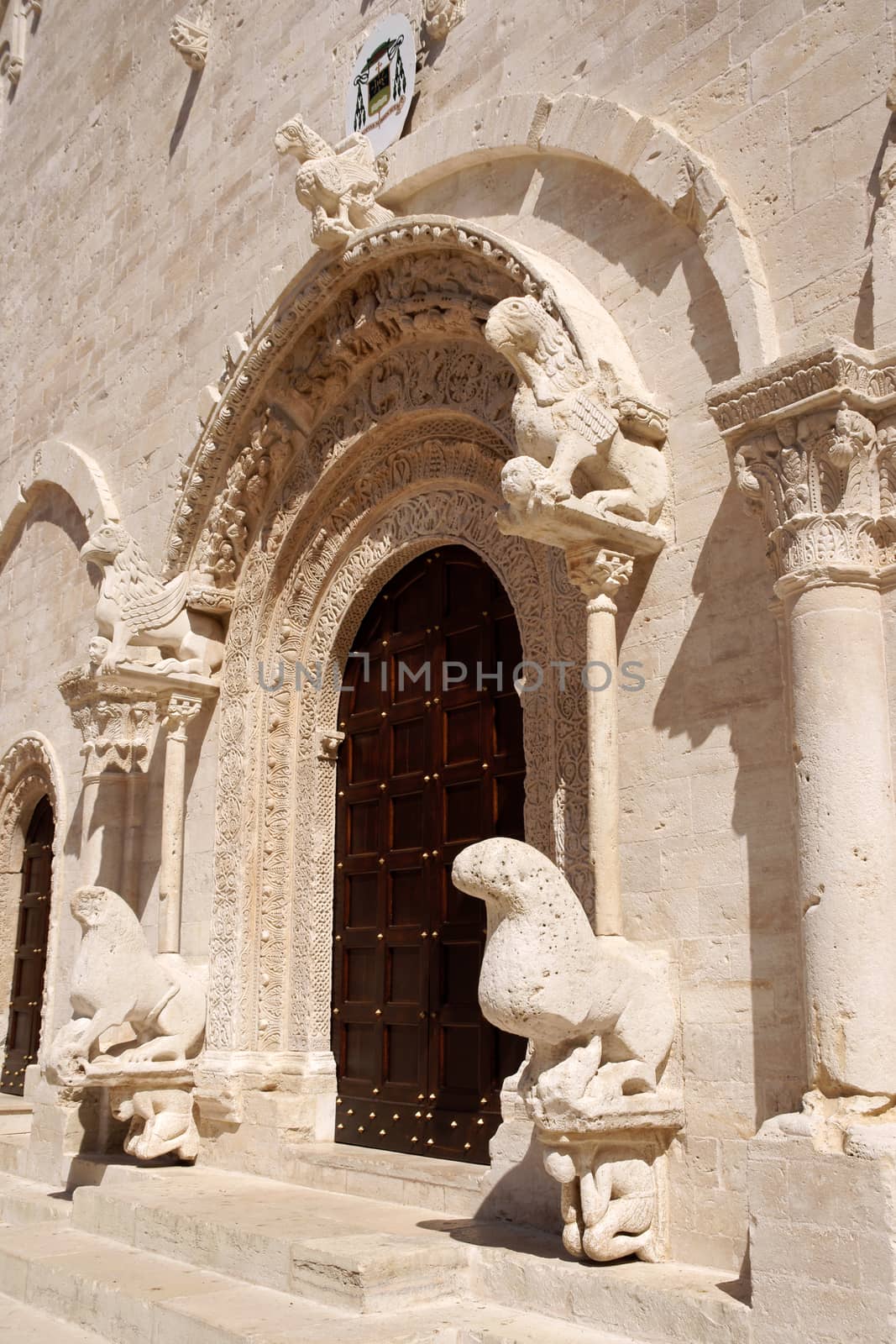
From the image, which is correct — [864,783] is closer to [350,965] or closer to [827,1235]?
[827,1235]

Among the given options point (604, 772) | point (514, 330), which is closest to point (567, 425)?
point (514, 330)

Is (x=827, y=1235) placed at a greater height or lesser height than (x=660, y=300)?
lesser

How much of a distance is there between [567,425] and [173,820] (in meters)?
3.49

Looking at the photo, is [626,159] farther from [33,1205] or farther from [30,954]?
[30,954]

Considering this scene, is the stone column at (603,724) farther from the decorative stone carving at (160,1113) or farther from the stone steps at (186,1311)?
the decorative stone carving at (160,1113)

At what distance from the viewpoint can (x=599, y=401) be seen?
4762 mm

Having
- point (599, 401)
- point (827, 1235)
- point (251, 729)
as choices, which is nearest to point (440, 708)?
point (251, 729)

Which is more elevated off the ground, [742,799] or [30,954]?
[742,799]

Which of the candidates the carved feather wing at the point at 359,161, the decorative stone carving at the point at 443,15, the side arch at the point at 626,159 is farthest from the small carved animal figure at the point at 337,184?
the decorative stone carving at the point at 443,15

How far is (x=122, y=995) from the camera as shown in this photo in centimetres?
617

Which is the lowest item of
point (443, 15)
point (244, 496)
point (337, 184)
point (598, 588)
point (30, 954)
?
point (30, 954)

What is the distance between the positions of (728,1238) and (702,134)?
3859 mm

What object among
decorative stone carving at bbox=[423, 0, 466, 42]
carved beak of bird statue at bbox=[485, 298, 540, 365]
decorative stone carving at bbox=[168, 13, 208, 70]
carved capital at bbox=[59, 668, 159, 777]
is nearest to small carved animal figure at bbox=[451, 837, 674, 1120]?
carved beak of bird statue at bbox=[485, 298, 540, 365]

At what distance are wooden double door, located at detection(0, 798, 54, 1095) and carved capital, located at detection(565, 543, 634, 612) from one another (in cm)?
595
